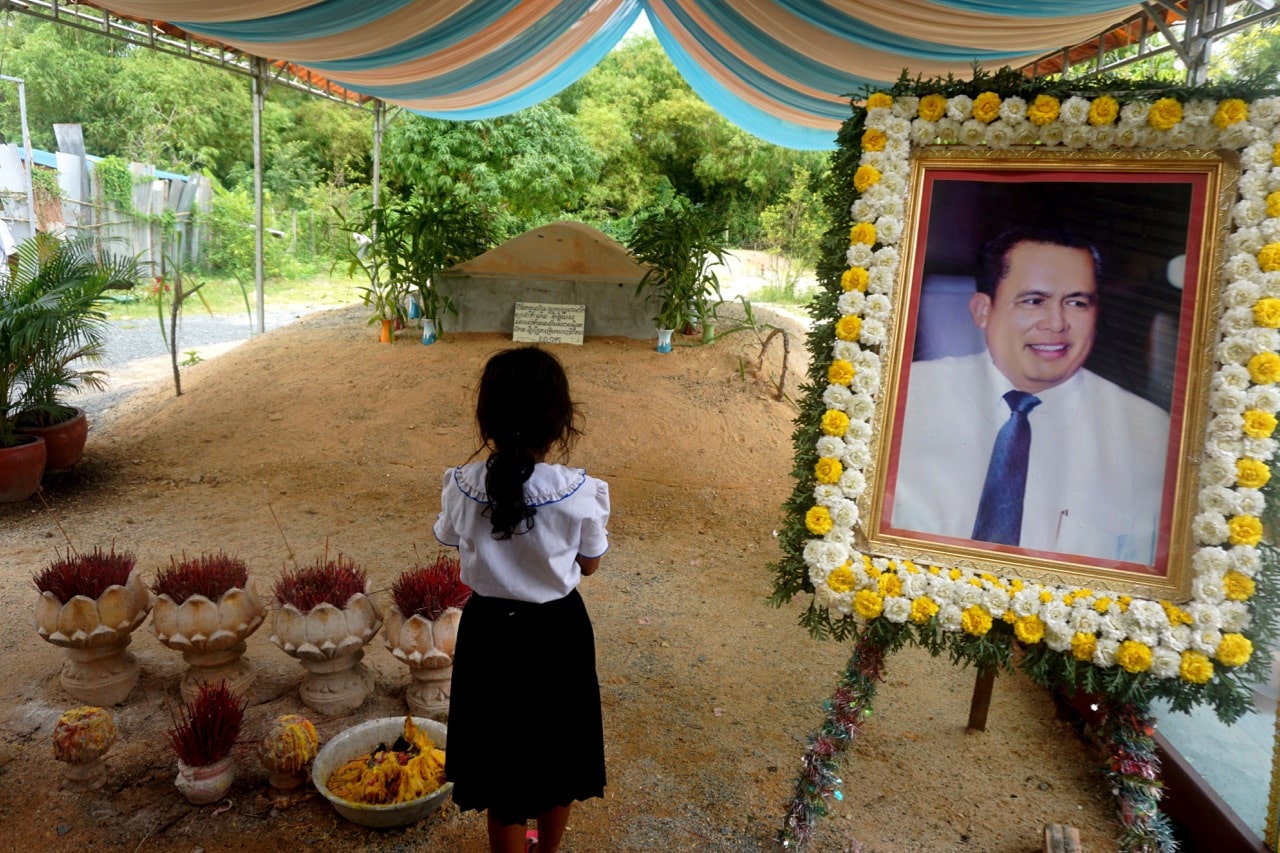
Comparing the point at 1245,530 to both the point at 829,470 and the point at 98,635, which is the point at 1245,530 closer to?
the point at 829,470

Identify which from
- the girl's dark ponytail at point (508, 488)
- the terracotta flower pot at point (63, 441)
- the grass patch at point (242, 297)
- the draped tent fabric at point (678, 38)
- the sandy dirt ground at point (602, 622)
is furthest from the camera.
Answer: the grass patch at point (242, 297)

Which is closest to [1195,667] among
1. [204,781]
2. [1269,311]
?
[1269,311]

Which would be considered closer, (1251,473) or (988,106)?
(1251,473)

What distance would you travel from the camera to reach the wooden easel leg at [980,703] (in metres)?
2.42

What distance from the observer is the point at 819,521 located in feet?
6.18

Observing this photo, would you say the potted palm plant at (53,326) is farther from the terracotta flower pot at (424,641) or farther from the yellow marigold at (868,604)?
the yellow marigold at (868,604)

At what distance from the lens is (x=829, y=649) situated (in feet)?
10.1

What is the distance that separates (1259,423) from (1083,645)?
587mm

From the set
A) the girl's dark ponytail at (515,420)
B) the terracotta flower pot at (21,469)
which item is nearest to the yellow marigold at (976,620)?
the girl's dark ponytail at (515,420)

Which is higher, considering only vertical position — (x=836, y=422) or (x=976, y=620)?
(x=836, y=422)

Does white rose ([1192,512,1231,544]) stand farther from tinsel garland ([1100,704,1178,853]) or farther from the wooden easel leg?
the wooden easel leg

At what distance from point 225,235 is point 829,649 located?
11.8m

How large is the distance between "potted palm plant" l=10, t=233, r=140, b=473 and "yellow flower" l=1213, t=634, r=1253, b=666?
5012 mm

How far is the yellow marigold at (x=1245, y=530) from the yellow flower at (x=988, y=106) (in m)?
1.03
